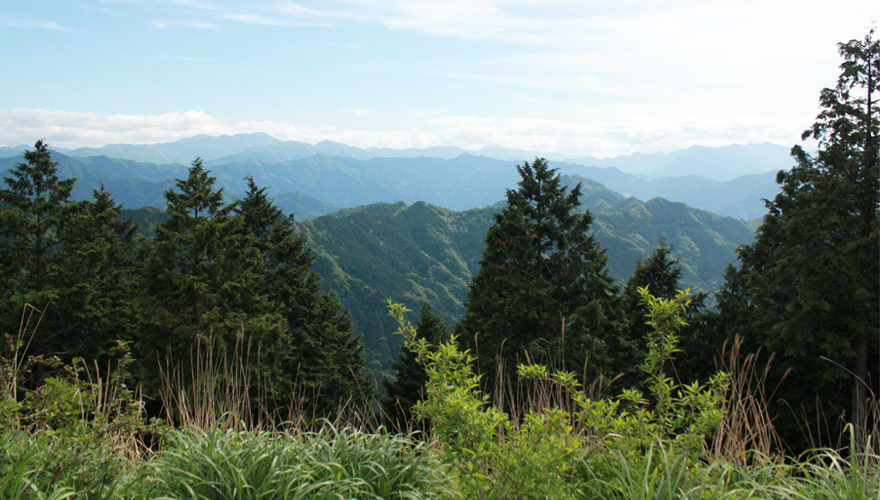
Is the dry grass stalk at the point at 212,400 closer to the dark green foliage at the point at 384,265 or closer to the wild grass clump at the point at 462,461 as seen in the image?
the wild grass clump at the point at 462,461

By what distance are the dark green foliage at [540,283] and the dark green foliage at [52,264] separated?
14.0 m

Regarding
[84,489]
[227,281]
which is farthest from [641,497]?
[227,281]

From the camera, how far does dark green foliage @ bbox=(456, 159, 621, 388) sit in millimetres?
13742

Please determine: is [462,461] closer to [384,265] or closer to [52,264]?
[52,264]

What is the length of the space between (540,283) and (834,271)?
762 centimetres

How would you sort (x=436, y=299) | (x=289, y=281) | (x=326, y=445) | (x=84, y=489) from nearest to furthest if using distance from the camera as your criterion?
(x=84, y=489) < (x=326, y=445) < (x=289, y=281) < (x=436, y=299)

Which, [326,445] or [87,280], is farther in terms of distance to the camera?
[87,280]

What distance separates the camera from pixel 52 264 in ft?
54.0

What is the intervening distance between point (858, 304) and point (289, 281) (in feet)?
64.6

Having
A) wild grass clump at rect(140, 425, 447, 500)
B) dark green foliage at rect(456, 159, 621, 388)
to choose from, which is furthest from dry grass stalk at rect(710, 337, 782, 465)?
dark green foliage at rect(456, 159, 621, 388)

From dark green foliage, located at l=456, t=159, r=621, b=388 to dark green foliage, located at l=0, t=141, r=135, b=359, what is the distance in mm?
14028

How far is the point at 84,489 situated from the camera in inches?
90.0

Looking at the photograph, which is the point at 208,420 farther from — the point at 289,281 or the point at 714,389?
the point at 289,281

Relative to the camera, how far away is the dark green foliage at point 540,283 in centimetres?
1374
